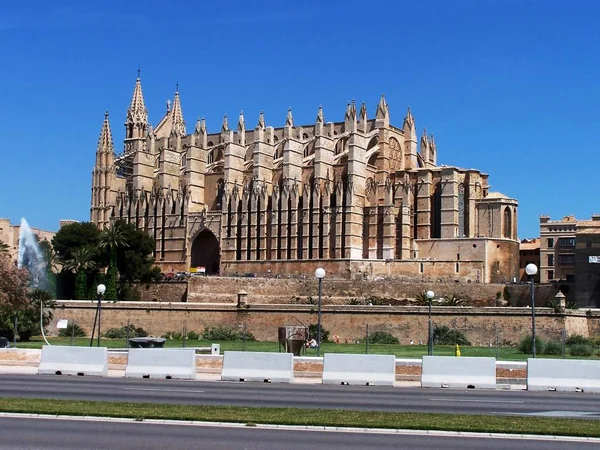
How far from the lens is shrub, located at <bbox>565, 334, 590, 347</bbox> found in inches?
1668

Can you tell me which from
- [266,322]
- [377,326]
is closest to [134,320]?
[266,322]

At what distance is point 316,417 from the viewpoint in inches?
601

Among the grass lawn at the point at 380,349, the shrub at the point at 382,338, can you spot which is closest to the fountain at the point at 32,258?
the grass lawn at the point at 380,349

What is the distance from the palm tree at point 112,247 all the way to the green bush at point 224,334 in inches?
448

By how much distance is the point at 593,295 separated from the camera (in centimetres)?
5578

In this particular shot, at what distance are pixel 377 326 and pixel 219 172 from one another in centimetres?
3288

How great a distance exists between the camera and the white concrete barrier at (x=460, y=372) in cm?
2273

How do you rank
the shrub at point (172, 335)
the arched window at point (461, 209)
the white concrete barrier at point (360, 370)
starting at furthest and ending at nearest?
the arched window at point (461, 209) → the shrub at point (172, 335) → the white concrete barrier at point (360, 370)

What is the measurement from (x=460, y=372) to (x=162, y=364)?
760cm

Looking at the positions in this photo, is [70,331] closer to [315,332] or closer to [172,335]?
[172,335]

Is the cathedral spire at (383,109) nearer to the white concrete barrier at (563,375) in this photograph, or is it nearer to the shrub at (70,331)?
the shrub at (70,331)

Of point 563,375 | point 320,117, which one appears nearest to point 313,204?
point 320,117

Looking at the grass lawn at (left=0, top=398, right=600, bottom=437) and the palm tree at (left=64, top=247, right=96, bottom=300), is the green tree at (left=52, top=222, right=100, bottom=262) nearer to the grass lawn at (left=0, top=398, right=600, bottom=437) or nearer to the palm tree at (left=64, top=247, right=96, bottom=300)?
the palm tree at (left=64, top=247, right=96, bottom=300)

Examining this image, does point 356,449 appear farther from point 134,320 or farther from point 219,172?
point 219,172
